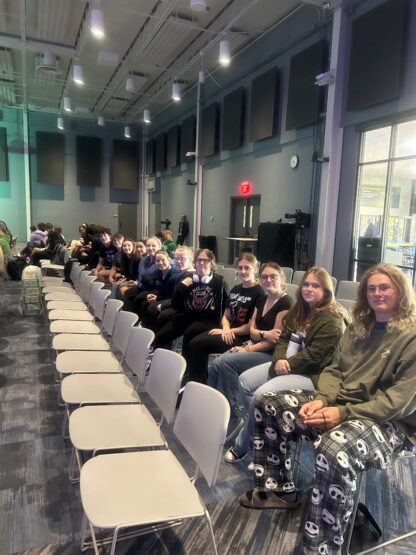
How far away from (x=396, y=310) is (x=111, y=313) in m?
2.34

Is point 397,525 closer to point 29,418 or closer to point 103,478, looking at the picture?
point 103,478

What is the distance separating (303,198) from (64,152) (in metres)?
10.9

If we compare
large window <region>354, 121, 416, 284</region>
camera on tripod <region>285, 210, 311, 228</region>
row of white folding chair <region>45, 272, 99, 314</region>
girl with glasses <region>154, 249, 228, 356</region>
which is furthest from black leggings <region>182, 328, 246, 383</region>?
camera on tripod <region>285, 210, 311, 228</region>

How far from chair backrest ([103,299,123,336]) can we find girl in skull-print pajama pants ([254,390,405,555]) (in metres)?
1.78

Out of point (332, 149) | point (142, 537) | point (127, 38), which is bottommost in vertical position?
point (142, 537)

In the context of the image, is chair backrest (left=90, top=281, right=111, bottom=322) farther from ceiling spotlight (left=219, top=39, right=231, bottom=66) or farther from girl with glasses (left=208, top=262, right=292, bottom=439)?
ceiling spotlight (left=219, top=39, right=231, bottom=66)

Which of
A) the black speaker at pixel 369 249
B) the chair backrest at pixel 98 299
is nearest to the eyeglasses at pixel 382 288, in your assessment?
the chair backrest at pixel 98 299

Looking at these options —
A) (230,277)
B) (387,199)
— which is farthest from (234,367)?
(387,199)

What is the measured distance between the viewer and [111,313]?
3451 millimetres

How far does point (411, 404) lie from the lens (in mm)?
1767

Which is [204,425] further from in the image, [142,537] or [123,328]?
[123,328]

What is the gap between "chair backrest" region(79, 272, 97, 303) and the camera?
4.87 m

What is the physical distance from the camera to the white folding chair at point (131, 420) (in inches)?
72.3

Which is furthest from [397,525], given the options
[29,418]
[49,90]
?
[49,90]
